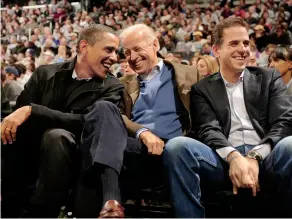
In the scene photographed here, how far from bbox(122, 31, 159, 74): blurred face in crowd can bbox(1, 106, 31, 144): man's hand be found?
→ 2.16 feet

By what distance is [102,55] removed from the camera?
2070mm

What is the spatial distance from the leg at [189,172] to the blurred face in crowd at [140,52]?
647mm

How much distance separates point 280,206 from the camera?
1646mm

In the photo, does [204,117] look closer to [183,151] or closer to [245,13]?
[183,151]

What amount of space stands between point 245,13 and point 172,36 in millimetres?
1431

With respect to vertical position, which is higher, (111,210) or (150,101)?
(150,101)

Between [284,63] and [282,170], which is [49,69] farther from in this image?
[284,63]

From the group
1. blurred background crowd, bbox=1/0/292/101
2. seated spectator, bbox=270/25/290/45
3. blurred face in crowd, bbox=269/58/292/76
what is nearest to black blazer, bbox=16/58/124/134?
blurred face in crowd, bbox=269/58/292/76

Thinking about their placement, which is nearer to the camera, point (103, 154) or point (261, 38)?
point (103, 154)

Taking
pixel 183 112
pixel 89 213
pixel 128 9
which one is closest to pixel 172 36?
pixel 128 9

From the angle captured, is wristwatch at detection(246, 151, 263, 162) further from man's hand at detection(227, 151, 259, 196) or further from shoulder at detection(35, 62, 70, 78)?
shoulder at detection(35, 62, 70, 78)

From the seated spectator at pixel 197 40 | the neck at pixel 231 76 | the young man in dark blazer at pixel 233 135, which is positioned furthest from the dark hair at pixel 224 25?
the seated spectator at pixel 197 40

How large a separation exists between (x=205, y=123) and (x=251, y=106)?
21 cm

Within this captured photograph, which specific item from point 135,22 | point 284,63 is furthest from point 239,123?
point 135,22
